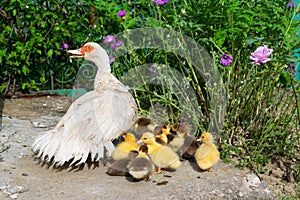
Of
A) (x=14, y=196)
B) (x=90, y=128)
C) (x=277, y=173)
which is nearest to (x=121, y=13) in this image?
(x=90, y=128)

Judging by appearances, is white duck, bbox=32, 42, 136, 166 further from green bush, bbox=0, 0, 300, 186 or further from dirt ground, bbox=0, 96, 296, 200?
green bush, bbox=0, 0, 300, 186

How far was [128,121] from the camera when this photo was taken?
3.95 meters

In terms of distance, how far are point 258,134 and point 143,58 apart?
142 centimetres

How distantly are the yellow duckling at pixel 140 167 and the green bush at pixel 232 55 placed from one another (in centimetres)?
80

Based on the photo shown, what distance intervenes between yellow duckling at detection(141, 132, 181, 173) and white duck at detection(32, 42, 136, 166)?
24cm

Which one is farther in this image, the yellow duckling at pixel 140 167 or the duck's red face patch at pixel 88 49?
the duck's red face patch at pixel 88 49

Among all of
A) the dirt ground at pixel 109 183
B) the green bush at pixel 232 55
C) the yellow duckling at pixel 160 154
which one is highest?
the green bush at pixel 232 55

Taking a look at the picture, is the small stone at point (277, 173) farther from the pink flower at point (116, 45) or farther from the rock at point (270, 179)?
the pink flower at point (116, 45)

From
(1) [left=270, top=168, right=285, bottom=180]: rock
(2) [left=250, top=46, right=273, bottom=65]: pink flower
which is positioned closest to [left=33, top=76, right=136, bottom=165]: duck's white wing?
(2) [left=250, top=46, right=273, bottom=65]: pink flower

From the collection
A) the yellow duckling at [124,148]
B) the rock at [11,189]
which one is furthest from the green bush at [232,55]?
the rock at [11,189]

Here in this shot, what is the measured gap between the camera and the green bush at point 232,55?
4.13 meters

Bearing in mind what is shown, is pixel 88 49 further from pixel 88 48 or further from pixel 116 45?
pixel 116 45

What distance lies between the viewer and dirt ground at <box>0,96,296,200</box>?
11.3 feet

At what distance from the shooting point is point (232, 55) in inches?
160
